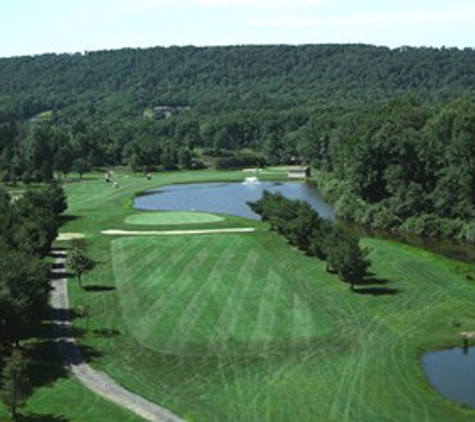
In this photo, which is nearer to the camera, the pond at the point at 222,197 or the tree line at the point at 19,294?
the tree line at the point at 19,294

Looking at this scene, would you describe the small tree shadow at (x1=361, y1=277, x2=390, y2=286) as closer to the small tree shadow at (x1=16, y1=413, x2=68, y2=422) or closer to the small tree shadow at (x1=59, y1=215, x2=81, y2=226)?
the small tree shadow at (x1=16, y1=413, x2=68, y2=422)

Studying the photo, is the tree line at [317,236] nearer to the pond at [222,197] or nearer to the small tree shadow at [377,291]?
the small tree shadow at [377,291]

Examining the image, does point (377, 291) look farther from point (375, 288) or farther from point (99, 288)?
point (99, 288)

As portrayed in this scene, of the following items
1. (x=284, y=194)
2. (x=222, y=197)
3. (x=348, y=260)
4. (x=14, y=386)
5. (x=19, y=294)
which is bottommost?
(x=284, y=194)

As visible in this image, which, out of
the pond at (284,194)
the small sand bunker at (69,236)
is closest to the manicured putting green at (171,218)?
the pond at (284,194)

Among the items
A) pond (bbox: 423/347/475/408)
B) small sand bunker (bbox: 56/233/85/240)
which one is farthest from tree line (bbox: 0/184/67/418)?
pond (bbox: 423/347/475/408)

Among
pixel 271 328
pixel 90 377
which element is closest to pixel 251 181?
pixel 271 328

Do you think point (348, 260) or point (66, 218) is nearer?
point (348, 260)
